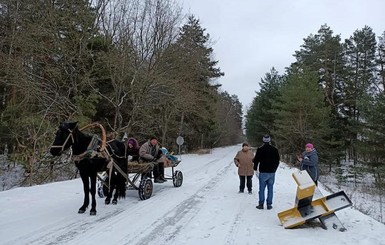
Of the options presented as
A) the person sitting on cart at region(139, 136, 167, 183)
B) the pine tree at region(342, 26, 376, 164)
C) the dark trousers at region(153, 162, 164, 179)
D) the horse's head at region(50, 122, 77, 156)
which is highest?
the pine tree at region(342, 26, 376, 164)

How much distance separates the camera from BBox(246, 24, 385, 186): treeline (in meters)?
26.4

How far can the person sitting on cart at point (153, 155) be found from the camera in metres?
11.1

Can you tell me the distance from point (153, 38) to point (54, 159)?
9.33 m

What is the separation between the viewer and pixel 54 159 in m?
15.7

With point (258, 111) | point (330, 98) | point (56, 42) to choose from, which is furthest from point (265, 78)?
point (56, 42)

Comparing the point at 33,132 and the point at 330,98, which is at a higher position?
the point at 330,98

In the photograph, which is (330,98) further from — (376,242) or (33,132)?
(376,242)

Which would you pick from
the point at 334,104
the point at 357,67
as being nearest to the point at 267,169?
the point at 334,104

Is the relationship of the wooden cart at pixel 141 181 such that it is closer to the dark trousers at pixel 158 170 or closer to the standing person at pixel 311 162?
the dark trousers at pixel 158 170

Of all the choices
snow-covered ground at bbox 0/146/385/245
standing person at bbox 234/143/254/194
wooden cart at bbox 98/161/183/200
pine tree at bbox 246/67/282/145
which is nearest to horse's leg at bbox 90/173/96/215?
snow-covered ground at bbox 0/146/385/245

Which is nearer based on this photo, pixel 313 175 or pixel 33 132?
pixel 313 175

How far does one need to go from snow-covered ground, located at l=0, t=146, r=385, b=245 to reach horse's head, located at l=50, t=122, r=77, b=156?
1.39m

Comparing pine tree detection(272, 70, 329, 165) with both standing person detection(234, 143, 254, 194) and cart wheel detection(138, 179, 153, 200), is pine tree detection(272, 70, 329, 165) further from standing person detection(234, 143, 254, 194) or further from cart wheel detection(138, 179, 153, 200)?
cart wheel detection(138, 179, 153, 200)

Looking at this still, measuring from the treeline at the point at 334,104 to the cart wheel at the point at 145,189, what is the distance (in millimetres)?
20065
